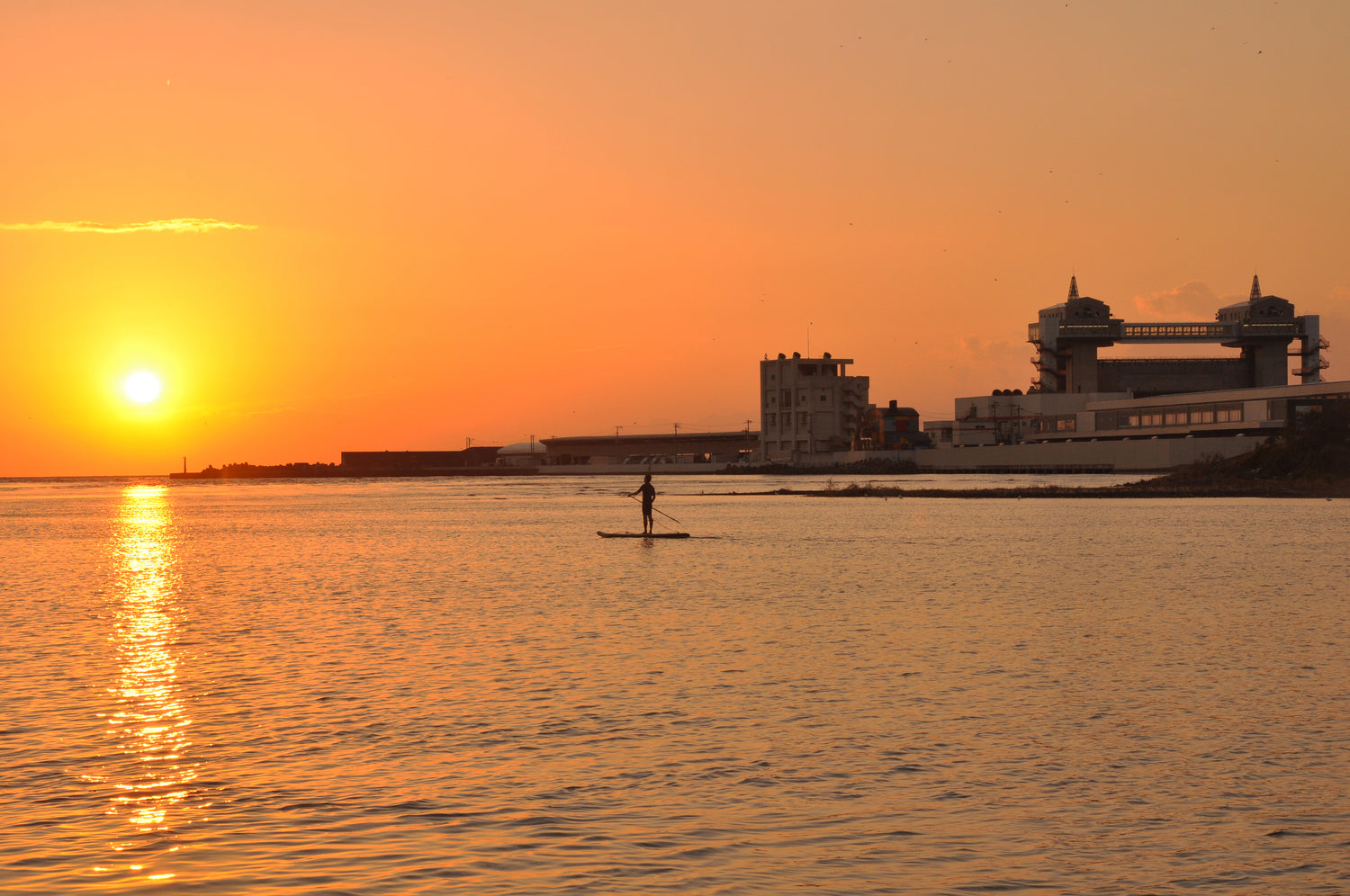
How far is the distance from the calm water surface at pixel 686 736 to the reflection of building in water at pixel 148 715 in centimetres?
8

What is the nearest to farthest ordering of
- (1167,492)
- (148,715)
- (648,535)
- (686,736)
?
1. (686,736)
2. (148,715)
3. (648,535)
4. (1167,492)

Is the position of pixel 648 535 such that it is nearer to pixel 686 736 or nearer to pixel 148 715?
pixel 148 715

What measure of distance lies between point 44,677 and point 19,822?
9071 millimetres

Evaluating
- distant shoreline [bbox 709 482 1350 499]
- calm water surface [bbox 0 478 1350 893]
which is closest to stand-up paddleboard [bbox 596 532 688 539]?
calm water surface [bbox 0 478 1350 893]

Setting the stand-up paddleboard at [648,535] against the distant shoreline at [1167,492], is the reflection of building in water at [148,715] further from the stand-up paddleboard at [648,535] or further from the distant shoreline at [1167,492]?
the distant shoreline at [1167,492]

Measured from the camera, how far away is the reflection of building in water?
12.1m

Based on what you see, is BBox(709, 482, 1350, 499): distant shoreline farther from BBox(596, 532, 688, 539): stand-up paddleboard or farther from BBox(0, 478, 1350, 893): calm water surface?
BBox(0, 478, 1350, 893): calm water surface

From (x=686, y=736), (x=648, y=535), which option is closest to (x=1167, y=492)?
(x=648, y=535)

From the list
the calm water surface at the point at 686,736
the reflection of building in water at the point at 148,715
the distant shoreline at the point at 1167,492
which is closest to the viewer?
the calm water surface at the point at 686,736

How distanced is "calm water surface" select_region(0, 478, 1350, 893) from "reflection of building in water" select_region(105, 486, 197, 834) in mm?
78

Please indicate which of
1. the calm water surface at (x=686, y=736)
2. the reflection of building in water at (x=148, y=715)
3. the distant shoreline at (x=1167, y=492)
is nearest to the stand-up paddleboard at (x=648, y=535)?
the calm water surface at (x=686, y=736)

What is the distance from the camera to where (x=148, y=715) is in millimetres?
16328

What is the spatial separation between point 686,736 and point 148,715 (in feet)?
23.4

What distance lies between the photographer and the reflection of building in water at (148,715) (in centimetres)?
1205
